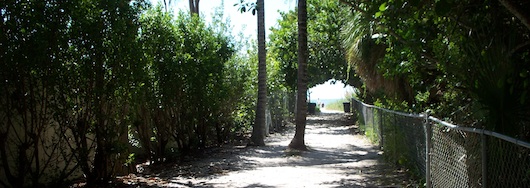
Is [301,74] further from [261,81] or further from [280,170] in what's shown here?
[280,170]

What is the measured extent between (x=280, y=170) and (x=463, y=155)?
5644 millimetres

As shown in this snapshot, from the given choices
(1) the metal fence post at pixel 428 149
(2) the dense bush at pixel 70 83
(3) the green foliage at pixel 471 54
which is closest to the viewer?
(3) the green foliage at pixel 471 54

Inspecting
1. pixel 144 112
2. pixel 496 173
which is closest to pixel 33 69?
pixel 144 112

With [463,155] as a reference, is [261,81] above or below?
above

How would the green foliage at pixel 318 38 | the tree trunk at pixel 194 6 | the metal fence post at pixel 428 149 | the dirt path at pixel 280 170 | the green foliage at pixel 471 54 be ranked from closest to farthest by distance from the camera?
the green foliage at pixel 471 54 → the metal fence post at pixel 428 149 → the dirt path at pixel 280 170 → the tree trunk at pixel 194 6 → the green foliage at pixel 318 38

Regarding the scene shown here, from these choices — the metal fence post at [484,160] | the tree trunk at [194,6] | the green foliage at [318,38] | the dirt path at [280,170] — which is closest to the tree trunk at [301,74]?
the dirt path at [280,170]

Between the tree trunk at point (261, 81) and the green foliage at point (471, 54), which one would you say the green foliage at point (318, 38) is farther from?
the green foliage at point (471, 54)

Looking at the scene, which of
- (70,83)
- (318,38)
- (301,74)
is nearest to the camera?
(70,83)

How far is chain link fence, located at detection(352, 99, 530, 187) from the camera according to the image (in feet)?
12.7

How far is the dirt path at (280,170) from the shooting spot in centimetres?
867

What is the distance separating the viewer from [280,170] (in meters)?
10.3

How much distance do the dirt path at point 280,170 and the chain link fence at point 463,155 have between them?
0.85 metres

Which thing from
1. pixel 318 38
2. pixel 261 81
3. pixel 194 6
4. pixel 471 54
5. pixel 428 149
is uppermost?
pixel 194 6

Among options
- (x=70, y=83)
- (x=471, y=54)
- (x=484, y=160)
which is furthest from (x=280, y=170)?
(x=484, y=160)
